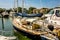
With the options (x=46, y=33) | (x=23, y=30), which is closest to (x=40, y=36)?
(x=46, y=33)

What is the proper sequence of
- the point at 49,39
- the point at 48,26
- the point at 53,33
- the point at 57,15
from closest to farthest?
the point at 49,39, the point at 53,33, the point at 48,26, the point at 57,15

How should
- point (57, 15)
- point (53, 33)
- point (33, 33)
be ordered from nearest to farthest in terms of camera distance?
1. point (53, 33)
2. point (33, 33)
3. point (57, 15)

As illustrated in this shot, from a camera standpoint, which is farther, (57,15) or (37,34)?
(57,15)

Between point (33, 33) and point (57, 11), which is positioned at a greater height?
point (57, 11)

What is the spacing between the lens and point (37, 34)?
92.9 feet

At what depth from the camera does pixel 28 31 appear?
30984 mm

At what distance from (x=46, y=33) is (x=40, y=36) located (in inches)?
30.9

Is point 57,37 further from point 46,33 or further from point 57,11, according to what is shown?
point 57,11

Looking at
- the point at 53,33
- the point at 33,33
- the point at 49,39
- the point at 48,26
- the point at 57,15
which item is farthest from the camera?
the point at 57,15

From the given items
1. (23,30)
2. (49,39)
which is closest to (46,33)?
(49,39)

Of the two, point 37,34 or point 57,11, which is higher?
point 57,11

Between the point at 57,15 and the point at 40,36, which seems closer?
the point at 40,36

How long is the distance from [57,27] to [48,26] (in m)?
1.68

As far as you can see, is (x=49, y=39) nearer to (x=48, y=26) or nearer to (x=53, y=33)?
(x=53, y=33)
